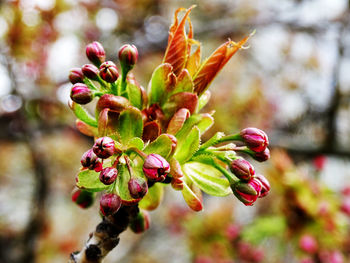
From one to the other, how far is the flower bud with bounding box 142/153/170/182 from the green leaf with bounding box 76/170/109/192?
4.9 inches

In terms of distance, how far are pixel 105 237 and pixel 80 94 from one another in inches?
13.6

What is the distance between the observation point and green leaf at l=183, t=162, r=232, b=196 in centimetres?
88

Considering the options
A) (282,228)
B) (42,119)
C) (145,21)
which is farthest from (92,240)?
(145,21)

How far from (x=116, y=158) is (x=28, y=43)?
2.32 meters

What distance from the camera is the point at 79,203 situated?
1.00 m

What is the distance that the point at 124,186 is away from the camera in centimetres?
81

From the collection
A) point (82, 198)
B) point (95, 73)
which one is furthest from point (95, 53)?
point (82, 198)

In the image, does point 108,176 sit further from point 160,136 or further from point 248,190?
point 248,190

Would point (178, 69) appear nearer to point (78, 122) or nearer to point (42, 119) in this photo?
point (78, 122)

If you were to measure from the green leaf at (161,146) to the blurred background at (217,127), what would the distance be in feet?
4.74

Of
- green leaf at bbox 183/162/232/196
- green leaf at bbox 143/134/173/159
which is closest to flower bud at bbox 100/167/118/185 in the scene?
green leaf at bbox 143/134/173/159

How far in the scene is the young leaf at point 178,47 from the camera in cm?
90

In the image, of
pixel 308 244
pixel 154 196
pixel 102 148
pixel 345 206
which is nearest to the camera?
pixel 102 148

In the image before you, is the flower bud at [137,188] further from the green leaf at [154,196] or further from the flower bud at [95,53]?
the flower bud at [95,53]
